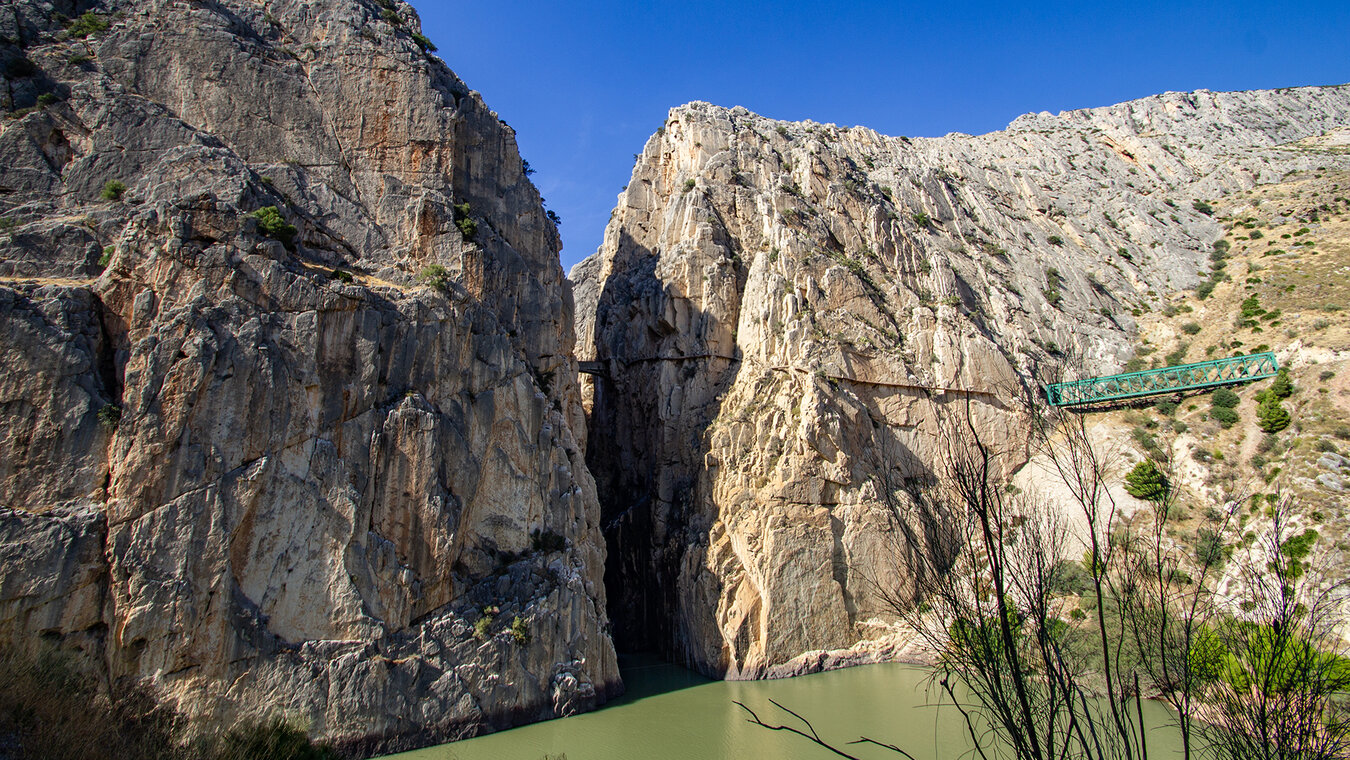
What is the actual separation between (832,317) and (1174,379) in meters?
20.0

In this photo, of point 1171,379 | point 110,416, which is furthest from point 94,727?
point 1171,379

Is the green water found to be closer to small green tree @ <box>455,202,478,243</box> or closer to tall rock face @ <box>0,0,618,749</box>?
tall rock face @ <box>0,0,618,749</box>

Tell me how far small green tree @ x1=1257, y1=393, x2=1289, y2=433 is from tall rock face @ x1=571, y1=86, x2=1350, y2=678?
10436 millimetres

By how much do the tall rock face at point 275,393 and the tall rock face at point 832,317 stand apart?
8.89 m

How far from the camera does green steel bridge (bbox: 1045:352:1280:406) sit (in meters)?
37.2

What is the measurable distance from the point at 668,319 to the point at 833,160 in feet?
62.5

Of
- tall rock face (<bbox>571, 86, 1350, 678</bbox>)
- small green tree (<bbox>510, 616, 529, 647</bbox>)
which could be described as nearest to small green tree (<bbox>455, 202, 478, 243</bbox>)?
tall rock face (<bbox>571, 86, 1350, 678</bbox>)

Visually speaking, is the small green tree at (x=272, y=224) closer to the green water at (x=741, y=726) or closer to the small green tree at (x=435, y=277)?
the small green tree at (x=435, y=277)

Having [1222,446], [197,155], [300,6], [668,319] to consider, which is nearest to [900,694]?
[1222,446]

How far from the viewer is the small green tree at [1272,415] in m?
33.5

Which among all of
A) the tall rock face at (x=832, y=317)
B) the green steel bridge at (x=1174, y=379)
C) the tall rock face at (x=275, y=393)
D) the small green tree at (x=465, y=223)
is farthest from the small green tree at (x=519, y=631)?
the green steel bridge at (x=1174, y=379)

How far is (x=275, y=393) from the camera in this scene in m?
23.7

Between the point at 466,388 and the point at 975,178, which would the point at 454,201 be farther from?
the point at 975,178

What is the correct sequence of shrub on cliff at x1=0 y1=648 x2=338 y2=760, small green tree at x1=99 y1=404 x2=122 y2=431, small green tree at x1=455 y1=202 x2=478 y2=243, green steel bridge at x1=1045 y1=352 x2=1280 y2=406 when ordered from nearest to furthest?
1. shrub on cliff at x1=0 y1=648 x2=338 y2=760
2. small green tree at x1=99 y1=404 x2=122 y2=431
3. small green tree at x1=455 y1=202 x2=478 y2=243
4. green steel bridge at x1=1045 y1=352 x2=1280 y2=406
